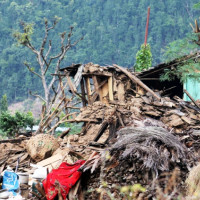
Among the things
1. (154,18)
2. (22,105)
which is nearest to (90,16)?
(154,18)

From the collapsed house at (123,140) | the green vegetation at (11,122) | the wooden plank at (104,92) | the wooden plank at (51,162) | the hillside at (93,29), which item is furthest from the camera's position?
the hillside at (93,29)

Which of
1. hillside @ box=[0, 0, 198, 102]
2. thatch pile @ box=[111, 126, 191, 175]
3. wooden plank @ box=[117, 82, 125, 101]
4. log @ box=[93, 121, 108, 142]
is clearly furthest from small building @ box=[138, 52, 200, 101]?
hillside @ box=[0, 0, 198, 102]

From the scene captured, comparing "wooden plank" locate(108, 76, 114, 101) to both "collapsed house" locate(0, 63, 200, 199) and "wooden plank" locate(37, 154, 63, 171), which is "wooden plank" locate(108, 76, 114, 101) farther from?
"wooden plank" locate(37, 154, 63, 171)

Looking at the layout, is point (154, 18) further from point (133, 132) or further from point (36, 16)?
point (133, 132)

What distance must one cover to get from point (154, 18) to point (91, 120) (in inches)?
3588

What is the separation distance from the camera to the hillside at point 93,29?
84.6 meters

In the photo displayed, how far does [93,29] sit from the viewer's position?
9856 cm

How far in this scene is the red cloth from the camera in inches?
309

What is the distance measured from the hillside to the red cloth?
237 ft

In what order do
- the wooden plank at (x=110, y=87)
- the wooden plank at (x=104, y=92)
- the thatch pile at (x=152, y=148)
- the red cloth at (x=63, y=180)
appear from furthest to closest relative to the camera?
the wooden plank at (x=104, y=92) → the wooden plank at (x=110, y=87) → the red cloth at (x=63, y=180) → the thatch pile at (x=152, y=148)

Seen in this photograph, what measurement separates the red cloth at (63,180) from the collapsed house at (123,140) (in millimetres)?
212

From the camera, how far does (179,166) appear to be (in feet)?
24.3

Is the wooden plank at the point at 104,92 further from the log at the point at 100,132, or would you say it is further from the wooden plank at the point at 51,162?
the wooden plank at the point at 51,162

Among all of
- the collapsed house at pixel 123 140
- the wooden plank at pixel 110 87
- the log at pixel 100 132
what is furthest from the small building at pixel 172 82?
the log at pixel 100 132
